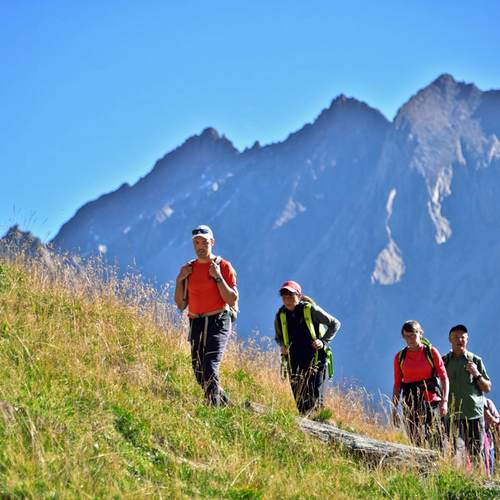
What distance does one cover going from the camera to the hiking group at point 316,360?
7598 mm

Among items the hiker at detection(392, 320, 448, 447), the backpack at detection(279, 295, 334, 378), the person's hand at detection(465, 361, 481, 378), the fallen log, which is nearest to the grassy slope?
the fallen log

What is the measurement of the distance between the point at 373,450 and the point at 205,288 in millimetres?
2071

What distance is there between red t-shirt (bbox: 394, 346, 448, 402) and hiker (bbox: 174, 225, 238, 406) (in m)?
2.07

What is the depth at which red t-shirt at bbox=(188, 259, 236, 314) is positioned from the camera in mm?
7656

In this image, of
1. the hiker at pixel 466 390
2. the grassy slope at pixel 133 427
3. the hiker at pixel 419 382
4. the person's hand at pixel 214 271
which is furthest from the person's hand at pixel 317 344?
the hiker at pixel 466 390

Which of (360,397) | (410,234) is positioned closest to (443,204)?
(410,234)

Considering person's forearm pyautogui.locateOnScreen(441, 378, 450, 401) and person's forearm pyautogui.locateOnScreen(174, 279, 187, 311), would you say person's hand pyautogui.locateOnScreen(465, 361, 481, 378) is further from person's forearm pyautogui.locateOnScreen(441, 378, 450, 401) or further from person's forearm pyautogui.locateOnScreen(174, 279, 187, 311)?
person's forearm pyautogui.locateOnScreen(174, 279, 187, 311)

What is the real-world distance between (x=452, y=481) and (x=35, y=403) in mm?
3236

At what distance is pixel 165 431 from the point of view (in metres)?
6.24

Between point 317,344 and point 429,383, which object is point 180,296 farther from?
point 429,383

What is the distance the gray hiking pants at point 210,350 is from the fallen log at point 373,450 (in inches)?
15.0

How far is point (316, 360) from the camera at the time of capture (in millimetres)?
8391

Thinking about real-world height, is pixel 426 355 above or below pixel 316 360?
above

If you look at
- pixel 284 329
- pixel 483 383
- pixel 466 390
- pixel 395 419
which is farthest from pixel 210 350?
pixel 483 383
